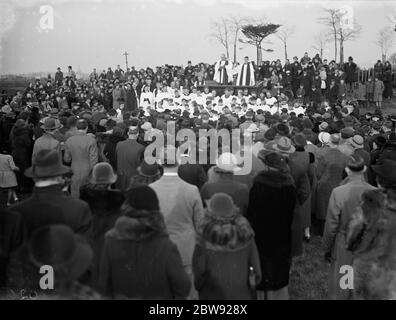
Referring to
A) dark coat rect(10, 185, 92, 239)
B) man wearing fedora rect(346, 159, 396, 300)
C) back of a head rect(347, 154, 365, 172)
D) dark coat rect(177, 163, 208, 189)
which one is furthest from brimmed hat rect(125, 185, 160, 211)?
dark coat rect(177, 163, 208, 189)

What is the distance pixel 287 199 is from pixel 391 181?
91 centimetres

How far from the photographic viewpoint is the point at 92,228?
12.9 ft

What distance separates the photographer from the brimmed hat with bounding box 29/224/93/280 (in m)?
3.06

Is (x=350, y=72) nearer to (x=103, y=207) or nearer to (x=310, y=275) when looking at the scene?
(x=310, y=275)

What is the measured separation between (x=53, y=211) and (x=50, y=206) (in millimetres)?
49

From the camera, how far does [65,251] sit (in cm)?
306

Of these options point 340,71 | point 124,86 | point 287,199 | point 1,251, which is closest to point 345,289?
point 287,199

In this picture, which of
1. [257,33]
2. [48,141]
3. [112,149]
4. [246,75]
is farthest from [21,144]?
[257,33]

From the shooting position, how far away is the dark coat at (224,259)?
3.37 metres

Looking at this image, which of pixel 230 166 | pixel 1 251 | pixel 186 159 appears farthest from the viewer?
pixel 186 159

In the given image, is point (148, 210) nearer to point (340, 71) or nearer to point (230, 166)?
point (230, 166)

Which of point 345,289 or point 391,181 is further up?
point 391,181

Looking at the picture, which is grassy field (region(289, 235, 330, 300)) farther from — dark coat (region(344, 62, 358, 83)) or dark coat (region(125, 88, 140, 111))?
dark coat (region(344, 62, 358, 83))
